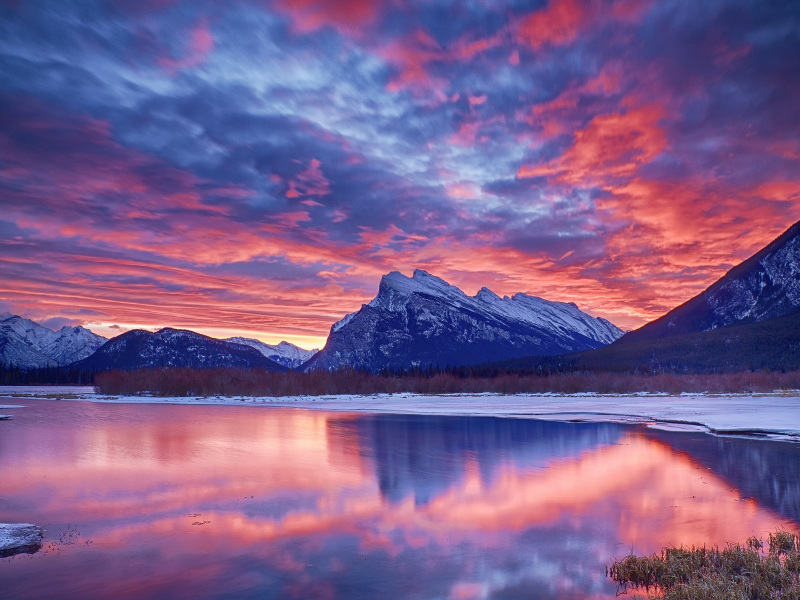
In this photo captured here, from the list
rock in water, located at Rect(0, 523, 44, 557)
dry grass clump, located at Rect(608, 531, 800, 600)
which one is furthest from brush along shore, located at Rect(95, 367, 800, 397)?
dry grass clump, located at Rect(608, 531, 800, 600)

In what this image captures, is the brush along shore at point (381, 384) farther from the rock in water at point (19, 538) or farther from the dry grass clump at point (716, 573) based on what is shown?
the dry grass clump at point (716, 573)

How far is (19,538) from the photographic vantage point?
1438 centimetres

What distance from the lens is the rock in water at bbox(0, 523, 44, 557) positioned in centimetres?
1353

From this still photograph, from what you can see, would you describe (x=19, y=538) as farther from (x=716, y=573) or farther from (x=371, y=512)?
(x=716, y=573)

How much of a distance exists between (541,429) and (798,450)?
20.1m

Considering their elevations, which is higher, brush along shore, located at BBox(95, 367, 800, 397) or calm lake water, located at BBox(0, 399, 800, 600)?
brush along shore, located at BBox(95, 367, 800, 397)

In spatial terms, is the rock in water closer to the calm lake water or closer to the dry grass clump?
the calm lake water

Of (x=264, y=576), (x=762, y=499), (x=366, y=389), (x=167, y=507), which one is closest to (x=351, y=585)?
(x=264, y=576)

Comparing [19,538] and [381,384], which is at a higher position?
[381,384]

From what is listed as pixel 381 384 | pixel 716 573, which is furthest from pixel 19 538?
pixel 381 384

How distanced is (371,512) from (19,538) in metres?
9.50

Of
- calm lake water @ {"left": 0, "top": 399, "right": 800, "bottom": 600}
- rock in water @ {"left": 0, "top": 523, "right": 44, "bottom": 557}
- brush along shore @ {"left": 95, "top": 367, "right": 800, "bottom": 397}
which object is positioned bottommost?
calm lake water @ {"left": 0, "top": 399, "right": 800, "bottom": 600}

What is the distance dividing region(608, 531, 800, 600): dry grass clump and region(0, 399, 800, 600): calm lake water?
80 cm

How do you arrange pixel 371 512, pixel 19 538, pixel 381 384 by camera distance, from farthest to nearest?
pixel 381 384 < pixel 371 512 < pixel 19 538
